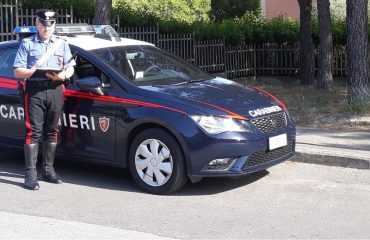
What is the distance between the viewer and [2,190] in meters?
7.09

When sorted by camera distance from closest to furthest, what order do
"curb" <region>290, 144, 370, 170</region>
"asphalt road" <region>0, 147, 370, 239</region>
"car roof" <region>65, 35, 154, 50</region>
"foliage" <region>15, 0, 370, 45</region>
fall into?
"asphalt road" <region>0, 147, 370, 239</region>
"car roof" <region>65, 35, 154, 50</region>
"curb" <region>290, 144, 370, 170</region>
"foliage" <region>15, 0, 370, 45</region>

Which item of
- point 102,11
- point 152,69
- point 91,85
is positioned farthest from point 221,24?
point 91,85

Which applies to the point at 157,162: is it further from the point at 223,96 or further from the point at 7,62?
the point at 7,62

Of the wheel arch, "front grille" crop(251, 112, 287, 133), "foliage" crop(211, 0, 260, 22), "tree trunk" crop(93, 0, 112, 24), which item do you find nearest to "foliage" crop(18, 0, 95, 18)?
"tree trunk" crop(93, 0, 112, 24)

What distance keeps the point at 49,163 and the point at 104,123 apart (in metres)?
0.83

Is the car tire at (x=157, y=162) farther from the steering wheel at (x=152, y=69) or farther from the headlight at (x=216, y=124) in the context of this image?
the steering wheel at (x=152, y=69)

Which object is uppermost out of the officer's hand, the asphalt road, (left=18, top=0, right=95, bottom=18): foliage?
(left=18, top=0, right=95, bottom=18): foliage

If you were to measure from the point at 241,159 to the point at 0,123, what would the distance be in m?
3.04

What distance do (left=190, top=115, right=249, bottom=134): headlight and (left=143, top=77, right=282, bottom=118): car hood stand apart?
129 mm

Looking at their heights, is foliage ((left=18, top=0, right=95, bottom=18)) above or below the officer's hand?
above

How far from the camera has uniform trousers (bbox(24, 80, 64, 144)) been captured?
696 cm

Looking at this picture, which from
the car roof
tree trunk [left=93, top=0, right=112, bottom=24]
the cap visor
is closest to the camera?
the cap visor

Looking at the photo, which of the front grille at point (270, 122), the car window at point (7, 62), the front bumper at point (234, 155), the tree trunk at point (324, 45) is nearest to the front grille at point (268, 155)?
the front bumper at point (234, 155)

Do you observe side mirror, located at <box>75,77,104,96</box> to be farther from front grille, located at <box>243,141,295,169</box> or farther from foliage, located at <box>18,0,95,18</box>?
foliage, located at <box>18,0,95,18</box>
